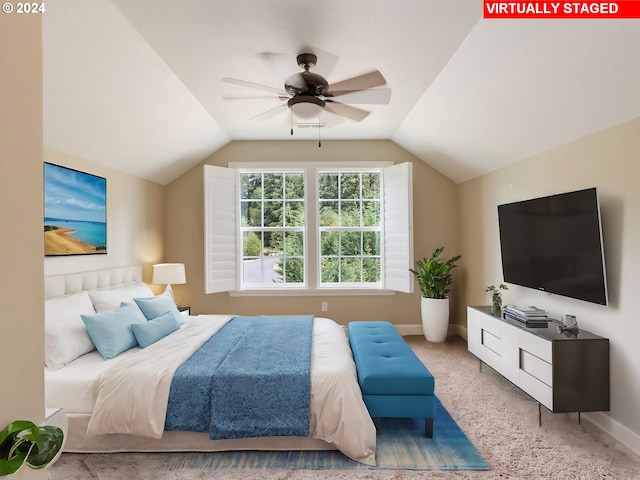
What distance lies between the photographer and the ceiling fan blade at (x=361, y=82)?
2129 millimetres

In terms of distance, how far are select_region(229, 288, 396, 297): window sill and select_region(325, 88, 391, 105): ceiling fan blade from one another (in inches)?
112

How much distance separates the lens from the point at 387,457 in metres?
2.13

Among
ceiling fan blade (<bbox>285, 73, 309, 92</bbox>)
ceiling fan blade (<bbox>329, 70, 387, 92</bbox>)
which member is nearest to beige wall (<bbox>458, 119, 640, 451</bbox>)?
ceiling fan blade (<bbox>329, 70, 387, 92</bbox>)

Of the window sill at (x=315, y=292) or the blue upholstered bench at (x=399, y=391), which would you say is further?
the window sill at (x=315, y=292)

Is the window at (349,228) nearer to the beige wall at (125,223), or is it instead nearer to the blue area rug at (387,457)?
the beige wall at (125,223)

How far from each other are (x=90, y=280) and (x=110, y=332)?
0.91m

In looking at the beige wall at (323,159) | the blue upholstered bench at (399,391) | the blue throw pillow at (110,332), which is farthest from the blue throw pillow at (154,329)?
the beige wall at (323,159)

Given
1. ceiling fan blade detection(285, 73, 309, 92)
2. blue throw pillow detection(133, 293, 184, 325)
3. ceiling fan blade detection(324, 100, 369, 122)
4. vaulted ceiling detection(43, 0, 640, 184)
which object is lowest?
blue throw pillow detection(133, 293, 184, 325)

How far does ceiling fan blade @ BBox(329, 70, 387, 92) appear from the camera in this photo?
2.13 meters

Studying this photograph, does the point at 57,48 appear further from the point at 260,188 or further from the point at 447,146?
the point at 447,146

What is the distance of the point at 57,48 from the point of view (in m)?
2.08

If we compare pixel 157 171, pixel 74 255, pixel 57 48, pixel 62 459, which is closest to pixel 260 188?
pixel 157 171

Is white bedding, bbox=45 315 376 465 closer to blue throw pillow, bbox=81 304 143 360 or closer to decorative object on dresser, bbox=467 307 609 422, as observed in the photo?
blue throw pillow, bbox=81 304 143 360

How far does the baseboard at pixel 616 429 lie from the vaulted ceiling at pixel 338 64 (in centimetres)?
205
